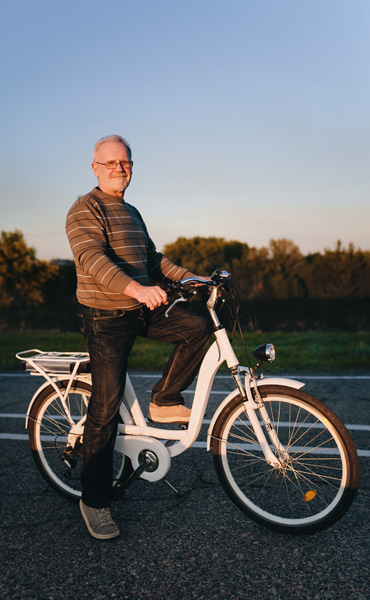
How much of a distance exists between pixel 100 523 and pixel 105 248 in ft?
5.06

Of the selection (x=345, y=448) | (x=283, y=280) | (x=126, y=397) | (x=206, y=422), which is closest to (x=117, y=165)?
(x=126, y=397)

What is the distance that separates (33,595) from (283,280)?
31.6m

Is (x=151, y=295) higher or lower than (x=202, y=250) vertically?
lower

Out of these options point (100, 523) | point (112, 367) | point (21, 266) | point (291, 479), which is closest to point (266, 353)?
point (112, 367)

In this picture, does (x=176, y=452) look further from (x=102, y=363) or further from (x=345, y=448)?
(x=345, y=448)

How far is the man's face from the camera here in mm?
3016

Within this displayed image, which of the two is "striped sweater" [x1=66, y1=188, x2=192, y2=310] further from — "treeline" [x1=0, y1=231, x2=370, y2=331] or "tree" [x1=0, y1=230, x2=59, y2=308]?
"tree" [x1=0, y1=230, x2=59, y2=308]

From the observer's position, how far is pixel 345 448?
9.01 ft

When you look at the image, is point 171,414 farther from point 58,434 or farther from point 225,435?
point 58,434

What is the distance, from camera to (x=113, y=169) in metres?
3.02

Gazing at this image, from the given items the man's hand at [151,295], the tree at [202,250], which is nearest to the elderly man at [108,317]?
the man's hand at [151,295]

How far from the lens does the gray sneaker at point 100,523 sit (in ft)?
9.56

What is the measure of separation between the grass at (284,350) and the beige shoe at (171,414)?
4837mm

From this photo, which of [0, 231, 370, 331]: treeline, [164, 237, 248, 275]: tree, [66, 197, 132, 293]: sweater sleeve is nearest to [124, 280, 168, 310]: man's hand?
[66, 197, 132, 293]: sweater sleeve
